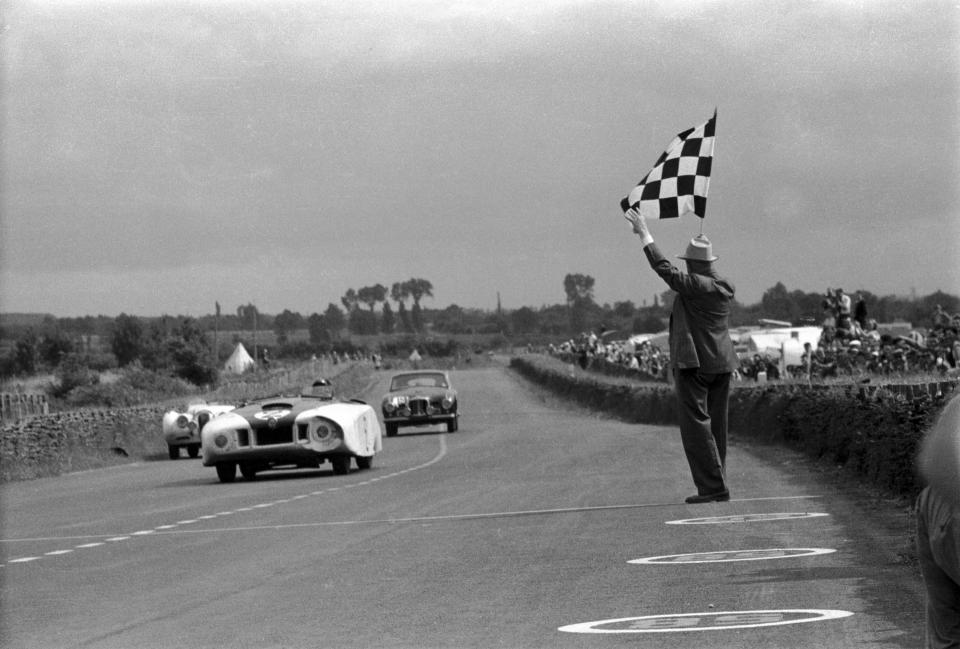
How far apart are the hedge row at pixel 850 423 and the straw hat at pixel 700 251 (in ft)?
6.50

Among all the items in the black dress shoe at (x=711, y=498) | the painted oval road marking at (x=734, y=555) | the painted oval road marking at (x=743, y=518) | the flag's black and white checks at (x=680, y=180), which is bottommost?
the painted oval road marking at (x=743, y=518)

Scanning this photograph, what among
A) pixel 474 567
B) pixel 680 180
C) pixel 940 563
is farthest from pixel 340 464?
pixel 940 563

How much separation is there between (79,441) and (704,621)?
2478 cm

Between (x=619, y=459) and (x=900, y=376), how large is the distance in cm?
384

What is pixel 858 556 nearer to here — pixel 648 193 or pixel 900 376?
pixel 648 193

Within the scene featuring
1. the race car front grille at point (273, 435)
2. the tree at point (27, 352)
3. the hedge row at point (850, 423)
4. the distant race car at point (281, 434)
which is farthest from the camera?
the tree at point (27, 352)

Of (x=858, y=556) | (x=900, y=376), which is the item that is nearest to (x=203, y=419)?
(x=900, y=376)

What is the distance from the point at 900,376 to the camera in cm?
1972

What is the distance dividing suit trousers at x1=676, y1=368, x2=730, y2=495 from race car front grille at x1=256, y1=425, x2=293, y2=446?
377 inches

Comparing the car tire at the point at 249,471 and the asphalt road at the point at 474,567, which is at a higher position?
the asphalt road at the point at 474,567

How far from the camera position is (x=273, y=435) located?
20.0m

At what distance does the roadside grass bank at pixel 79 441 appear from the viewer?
26.4 meters

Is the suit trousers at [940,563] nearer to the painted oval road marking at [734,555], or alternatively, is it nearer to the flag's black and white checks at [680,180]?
the painted oval road marking at [734,555]

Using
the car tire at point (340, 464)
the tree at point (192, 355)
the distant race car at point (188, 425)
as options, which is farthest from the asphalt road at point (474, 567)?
the tree at point (192, 355)
